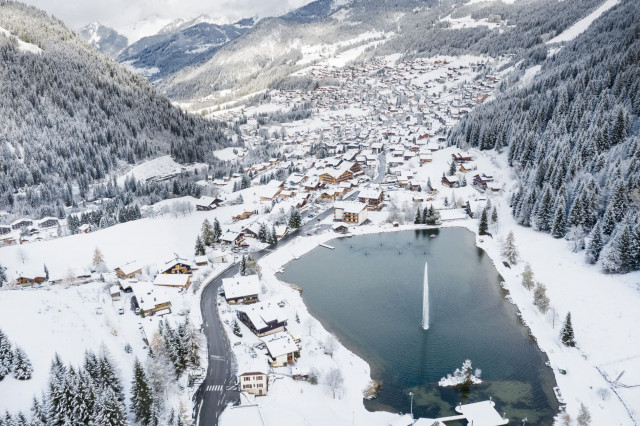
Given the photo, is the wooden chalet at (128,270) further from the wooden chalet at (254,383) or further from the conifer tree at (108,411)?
the conifer tree at (108,411)

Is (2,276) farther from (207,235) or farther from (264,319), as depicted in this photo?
(264,319)

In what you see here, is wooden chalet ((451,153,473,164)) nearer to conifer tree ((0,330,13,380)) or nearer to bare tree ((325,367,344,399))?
bare tree ((325,367,344,399))

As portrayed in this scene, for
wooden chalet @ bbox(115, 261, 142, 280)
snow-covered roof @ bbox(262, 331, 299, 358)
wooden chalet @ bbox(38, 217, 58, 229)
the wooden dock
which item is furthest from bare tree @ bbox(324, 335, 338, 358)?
wooden chalet @ bbox(38, 217, 58, 229)

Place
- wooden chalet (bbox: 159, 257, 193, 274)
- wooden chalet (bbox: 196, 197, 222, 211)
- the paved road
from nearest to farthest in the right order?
1. the paved road
2. wooden chalet (bbox: 159, 257, 193, 274)
3. wooden chalet (bbox: 196, 197, 222, 211)

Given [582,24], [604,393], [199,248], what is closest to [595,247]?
[604,393]

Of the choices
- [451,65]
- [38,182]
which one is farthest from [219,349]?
[451,65]

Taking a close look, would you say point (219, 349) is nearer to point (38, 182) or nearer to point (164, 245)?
point (164, 245)
